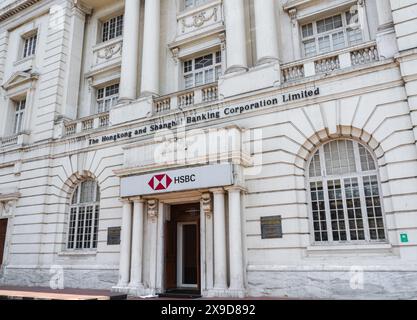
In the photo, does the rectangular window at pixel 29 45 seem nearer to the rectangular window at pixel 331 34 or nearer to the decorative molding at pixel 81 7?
the decorative molding at pixel 81 7

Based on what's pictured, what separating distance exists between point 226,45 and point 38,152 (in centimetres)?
1088

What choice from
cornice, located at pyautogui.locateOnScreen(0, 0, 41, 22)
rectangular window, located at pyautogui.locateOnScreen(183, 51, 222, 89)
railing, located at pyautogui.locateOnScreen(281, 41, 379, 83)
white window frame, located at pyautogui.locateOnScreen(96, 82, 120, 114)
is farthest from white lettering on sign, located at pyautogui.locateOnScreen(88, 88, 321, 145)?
cornice, located at pyautogui.locateOnScreen(0, 0, 41, 22)

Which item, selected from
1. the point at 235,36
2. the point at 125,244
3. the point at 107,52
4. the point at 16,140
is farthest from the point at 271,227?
the point at 16,140

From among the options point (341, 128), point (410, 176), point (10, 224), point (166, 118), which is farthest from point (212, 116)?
point (10, 224)

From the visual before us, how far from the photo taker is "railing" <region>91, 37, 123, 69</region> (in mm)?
19453

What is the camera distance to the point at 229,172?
1215 centimetres

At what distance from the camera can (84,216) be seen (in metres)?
17.2

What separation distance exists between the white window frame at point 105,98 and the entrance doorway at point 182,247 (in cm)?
766

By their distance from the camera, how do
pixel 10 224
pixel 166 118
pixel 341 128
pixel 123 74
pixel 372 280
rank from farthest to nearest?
1. pixel 10 224
2. pixel 123 74
3. pixel 166 118
4. pixel 341 128
5. pixel 372 280

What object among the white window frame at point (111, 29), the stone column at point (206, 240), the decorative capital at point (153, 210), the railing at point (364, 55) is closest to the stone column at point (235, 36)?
the railing at point (364, 55)

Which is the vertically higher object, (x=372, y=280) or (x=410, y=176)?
(x=410, y=176)

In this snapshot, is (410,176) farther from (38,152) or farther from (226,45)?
(38,152)

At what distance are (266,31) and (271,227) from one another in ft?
24.4

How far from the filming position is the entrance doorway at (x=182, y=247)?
14.2 metres
